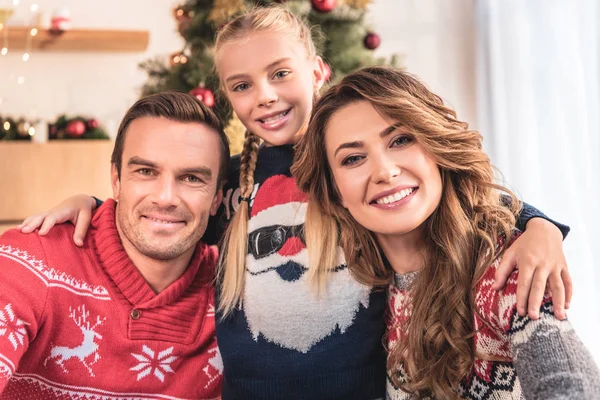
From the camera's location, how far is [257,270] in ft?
5.87

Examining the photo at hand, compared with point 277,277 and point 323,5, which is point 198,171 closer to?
point 277,277

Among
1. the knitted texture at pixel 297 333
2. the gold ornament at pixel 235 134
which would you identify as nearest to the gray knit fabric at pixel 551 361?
the knitted texture at pixel 297 333

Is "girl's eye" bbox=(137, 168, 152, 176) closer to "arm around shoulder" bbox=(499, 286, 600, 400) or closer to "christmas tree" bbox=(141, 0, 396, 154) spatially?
"arm around shoulder" bbox=(499, 286, 600, 400)

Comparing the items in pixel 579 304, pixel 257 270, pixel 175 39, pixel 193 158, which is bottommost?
pixel 579 304

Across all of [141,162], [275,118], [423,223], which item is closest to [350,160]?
[423,223]

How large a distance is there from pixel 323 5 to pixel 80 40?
8.16 feet

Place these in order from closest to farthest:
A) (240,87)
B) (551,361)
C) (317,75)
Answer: (551,361)
(240,87)
(317,75)

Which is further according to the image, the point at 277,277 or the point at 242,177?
the point at 242,177

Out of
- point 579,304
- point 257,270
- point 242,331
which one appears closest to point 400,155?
point 257,270

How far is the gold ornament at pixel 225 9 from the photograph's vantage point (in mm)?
3225

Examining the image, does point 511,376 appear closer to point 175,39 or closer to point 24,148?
point 24,148

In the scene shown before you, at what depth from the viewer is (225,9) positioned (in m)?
3.26

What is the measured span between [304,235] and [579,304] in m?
2.01

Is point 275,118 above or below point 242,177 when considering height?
above
